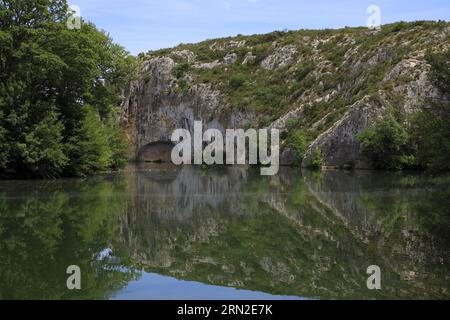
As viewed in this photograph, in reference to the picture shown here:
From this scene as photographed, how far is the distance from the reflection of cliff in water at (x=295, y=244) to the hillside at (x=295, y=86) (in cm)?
3650

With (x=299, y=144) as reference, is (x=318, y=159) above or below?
below

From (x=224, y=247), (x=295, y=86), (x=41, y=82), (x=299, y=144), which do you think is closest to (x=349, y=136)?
(x=299, y=144)

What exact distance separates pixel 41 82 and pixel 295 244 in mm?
29429

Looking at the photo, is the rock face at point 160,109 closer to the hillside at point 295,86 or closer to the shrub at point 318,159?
the hillside at point 295,86

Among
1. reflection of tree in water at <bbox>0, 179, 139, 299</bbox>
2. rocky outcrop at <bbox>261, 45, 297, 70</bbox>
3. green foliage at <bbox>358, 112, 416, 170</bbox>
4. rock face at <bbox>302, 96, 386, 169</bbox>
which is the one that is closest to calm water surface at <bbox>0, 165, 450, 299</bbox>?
reflection of tree in water at <bbox>0, 179, 139, 299</bbox>

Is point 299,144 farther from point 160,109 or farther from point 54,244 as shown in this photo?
point 54,244

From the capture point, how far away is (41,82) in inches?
1500

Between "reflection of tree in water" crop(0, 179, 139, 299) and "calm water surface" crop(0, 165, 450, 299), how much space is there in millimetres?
28

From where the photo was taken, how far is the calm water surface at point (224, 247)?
934 centimetres

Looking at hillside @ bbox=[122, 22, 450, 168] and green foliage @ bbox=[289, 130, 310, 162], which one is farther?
green foliage @ bbox=[289, 130, 310, 162]

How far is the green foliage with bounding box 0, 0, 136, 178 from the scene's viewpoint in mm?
34562

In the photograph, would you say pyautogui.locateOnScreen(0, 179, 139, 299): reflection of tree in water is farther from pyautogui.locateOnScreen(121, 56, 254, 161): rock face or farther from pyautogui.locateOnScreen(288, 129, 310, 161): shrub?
pyautogui.locateOnScreen(121, 56, 254, 161): rock face

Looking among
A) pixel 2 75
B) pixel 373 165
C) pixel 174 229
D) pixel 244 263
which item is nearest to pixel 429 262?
pixel 244 263

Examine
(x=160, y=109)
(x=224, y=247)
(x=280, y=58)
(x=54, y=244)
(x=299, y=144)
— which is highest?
(x=280, y=58)
